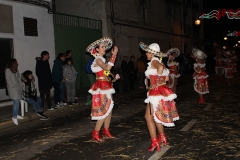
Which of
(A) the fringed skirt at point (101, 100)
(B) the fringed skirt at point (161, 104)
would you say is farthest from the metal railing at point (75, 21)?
(B) the fringed skirt at point (161, 104)

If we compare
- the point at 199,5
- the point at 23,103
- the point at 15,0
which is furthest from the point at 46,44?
the point at 199,5

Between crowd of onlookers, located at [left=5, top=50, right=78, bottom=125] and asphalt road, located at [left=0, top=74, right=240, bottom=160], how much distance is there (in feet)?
2.34

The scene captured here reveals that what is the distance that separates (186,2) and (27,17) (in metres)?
27.9

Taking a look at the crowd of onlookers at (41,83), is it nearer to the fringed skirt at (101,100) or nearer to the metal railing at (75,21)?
the fringed skirt at (101,100)

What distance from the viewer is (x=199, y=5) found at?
44.6 m

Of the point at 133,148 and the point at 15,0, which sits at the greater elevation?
the point at 15,0

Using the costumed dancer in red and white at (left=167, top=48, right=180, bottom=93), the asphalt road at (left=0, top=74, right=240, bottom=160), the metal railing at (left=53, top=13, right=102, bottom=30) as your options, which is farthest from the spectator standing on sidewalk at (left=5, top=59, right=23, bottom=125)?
the metal railing at (left=53, top=13, right=102, bottom=30)

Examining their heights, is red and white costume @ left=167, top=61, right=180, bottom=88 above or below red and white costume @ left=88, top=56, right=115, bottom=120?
above

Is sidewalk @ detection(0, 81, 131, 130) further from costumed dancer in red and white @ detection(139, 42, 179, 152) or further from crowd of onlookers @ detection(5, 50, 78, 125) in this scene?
costumed dancer in red and white @ detection(139, 42, 179, 152)

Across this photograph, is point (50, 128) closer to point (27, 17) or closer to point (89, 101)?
point (89, 101)

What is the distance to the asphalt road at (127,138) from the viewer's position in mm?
5526

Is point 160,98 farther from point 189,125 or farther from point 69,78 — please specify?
point 69,78

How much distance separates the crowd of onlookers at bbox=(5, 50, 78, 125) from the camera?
870 cm

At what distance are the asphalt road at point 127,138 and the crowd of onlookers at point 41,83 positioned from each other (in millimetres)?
712
